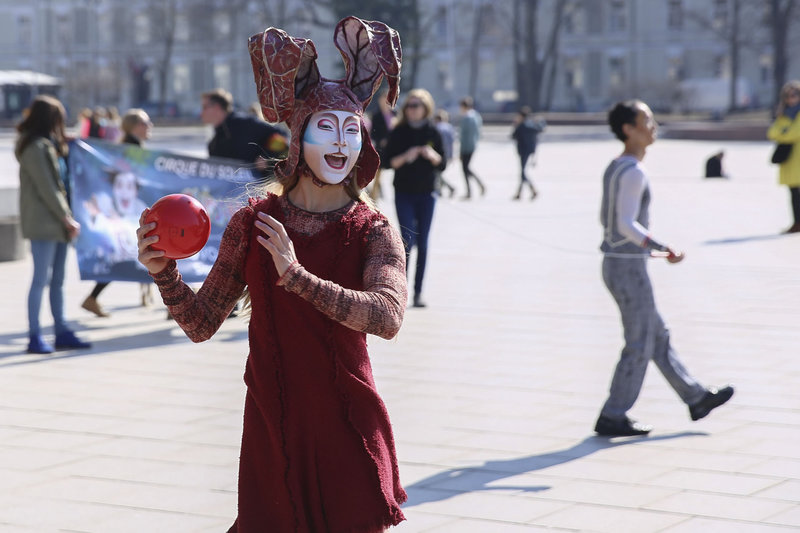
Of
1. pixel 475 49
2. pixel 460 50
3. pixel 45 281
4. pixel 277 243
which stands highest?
pixel 460 50

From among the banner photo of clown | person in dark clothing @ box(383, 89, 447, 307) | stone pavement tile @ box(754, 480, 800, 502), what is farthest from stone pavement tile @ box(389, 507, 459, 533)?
person in dark clothing @ box(383, 89, 447, 307)

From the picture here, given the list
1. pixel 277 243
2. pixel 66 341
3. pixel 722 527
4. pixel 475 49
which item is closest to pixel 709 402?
pixel 722 527

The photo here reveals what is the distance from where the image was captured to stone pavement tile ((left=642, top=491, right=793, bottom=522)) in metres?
5.04

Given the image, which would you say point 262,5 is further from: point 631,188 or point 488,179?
point 631,188

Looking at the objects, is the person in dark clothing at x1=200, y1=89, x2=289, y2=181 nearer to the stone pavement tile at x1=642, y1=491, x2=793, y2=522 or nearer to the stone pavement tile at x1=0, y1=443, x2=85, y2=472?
the stone pavement tile at x1=0, y1=443, x2=85, y2=472

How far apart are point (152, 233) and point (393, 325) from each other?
0.66 m

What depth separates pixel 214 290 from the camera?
335 cm

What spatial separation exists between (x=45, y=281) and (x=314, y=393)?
595 centimetres

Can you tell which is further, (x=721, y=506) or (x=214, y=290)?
(x=721, y=506)

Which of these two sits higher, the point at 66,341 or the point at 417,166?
the point at 417,166

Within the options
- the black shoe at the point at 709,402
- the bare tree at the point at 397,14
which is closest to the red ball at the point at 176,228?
the black shoe at the point at 709,402

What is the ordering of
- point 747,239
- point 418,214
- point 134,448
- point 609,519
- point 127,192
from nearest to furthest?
point 609,519
point 134,448
point 127,192
point 418,214
point 747,239

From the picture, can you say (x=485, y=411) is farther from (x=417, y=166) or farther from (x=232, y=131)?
(x=232, y=131)

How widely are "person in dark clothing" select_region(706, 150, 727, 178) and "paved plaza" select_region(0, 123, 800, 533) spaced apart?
11.5 m
